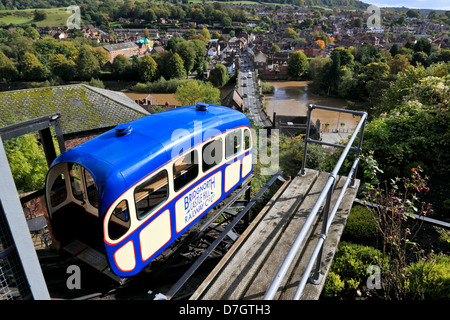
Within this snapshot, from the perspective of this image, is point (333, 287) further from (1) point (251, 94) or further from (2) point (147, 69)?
(2) point (147, 69)

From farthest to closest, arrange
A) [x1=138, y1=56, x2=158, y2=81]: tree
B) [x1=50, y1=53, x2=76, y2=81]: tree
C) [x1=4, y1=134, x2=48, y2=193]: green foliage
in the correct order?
[x1=138, y1=56, x2=158, y2=81]: tree
[x1=50, y1=53, x2=76, y2=81]: tree
[x1=4, y1=134, x2=48, y2=193]: green foliage

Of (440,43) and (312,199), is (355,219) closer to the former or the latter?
(312,199)

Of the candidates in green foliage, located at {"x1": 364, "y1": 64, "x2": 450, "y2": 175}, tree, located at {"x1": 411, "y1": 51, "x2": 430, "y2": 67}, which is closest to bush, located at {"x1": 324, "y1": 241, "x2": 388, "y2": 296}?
green foliage, located at {"x1": 364, "y1": 64, "x2": 450, "y2": 175}

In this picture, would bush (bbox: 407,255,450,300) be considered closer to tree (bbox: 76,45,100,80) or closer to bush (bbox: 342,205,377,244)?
bush (bbox: 342,205,377,244)

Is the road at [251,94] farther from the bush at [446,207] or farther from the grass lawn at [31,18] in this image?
the grass lawn at [31,18]

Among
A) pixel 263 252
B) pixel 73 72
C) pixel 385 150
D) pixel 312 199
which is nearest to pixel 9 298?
pixel 263 252
